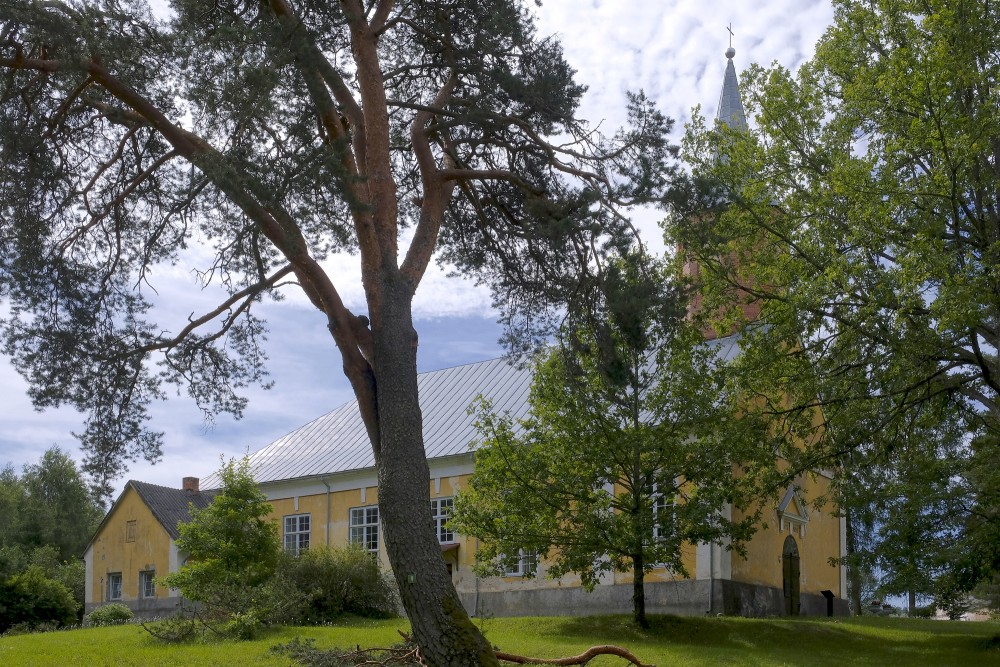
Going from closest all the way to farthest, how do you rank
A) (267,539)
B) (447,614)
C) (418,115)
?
(447,614), (418,115), (267,539)

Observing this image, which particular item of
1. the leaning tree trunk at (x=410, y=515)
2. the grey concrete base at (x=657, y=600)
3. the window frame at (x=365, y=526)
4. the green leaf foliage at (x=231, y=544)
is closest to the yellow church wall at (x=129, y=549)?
the window frame at (x=365, y=526)

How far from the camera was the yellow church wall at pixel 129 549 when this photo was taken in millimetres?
37688

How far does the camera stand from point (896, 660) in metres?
16.9

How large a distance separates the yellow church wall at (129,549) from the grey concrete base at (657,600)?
1491 cm

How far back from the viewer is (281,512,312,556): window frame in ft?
113

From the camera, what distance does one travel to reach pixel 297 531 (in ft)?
114

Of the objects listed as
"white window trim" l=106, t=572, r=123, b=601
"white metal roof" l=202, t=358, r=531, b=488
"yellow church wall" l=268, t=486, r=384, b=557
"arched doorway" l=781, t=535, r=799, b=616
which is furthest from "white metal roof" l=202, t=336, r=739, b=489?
"white window trim" l=106, t=572, r=123, b=601

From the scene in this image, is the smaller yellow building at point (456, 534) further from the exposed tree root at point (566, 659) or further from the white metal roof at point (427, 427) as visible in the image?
the exposed tree root at point (566, 659)

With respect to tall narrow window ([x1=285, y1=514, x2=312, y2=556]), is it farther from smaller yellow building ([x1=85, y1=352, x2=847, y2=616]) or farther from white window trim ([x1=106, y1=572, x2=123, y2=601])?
white window trim ([x1=106, y1=572, x2=123, y2=601])

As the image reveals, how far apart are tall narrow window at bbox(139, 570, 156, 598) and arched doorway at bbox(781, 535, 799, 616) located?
2425 centimetres

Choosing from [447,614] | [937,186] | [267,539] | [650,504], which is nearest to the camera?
[447,614]

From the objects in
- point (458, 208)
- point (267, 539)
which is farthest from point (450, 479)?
point (458, 208)

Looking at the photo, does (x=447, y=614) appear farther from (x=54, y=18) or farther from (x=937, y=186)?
(x=937, y=186)

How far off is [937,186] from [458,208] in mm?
7888
